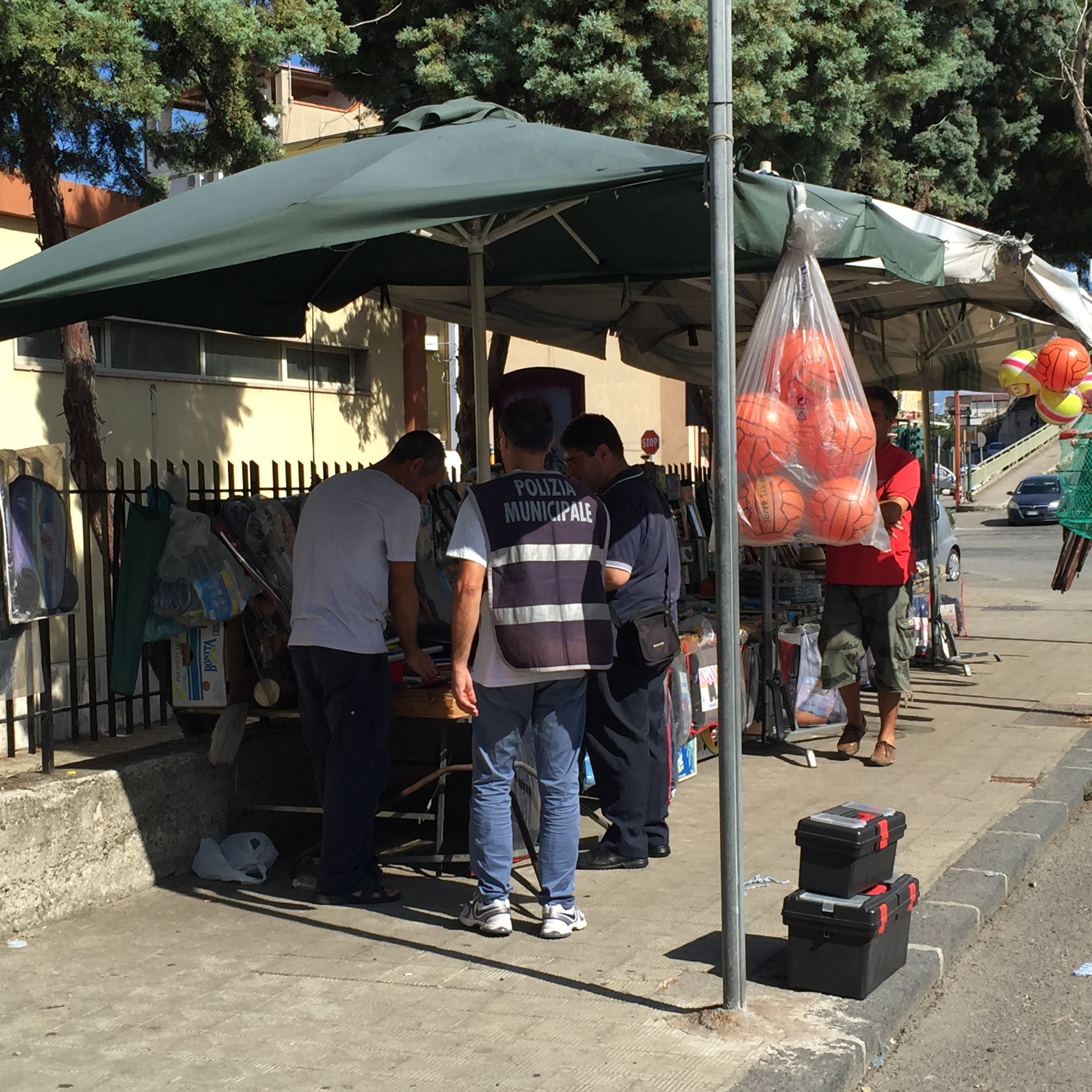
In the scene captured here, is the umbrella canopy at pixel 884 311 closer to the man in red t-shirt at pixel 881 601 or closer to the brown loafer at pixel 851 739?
the man in red t-shirt at pixel 881 601

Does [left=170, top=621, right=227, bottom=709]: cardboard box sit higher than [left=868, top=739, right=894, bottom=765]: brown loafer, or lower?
higher

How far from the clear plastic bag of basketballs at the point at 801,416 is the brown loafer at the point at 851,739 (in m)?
3.03

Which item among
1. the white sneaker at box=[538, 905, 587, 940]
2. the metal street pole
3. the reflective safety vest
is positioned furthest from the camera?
the metal street pole

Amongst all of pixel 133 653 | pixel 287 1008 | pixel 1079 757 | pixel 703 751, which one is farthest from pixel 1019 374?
pixel 287 1008

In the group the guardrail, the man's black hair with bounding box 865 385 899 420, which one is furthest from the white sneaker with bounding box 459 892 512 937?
the guardrail

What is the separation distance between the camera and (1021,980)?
15.0ft

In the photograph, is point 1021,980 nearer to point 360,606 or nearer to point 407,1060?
point 407,1060

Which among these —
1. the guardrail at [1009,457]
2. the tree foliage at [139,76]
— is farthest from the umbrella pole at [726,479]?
the guardrail at [1009,457]

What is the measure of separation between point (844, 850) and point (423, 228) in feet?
8.85

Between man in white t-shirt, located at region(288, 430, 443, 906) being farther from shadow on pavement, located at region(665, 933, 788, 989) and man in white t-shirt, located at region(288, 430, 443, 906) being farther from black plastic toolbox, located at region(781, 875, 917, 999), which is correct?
black plastic toolbox, located at region(781, 875, 917, 999)

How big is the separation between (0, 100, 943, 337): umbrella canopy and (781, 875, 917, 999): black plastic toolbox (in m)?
2.29

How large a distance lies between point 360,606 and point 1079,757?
479 centimetres

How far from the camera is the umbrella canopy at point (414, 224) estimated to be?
4309 millimetres

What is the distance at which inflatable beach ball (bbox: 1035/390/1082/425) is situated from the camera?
28.1 feet
